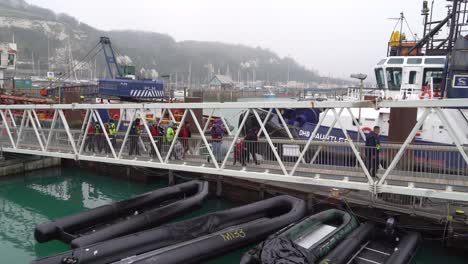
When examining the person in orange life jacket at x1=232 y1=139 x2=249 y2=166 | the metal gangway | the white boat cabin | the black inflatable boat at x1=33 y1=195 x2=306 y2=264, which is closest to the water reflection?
the metal gangway

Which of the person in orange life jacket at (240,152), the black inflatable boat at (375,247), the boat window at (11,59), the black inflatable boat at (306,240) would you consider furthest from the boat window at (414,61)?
the boat window at (11,59)

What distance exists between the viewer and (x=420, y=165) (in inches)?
425

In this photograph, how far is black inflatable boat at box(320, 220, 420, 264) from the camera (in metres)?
9.38

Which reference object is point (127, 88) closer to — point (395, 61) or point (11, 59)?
point (11, 59)

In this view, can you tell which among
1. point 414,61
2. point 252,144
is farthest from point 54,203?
point 414,61

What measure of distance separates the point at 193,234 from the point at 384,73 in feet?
45.3

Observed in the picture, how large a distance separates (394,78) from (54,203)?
17826mm

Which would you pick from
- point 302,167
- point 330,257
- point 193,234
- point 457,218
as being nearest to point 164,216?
point 193,234

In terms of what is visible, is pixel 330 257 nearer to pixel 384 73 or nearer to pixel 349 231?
pixel 349 231

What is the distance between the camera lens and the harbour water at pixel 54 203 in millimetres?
11174

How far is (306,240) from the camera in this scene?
991 centimetres

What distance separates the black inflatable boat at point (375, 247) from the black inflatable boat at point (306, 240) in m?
0.25

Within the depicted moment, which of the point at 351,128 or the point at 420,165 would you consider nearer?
the point at 420,165

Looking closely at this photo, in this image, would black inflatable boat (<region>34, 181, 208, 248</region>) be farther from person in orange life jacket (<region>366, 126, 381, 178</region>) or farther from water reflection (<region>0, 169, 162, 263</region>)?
person in orange life jacket (<region>366, 126, 381, 178</region>)
